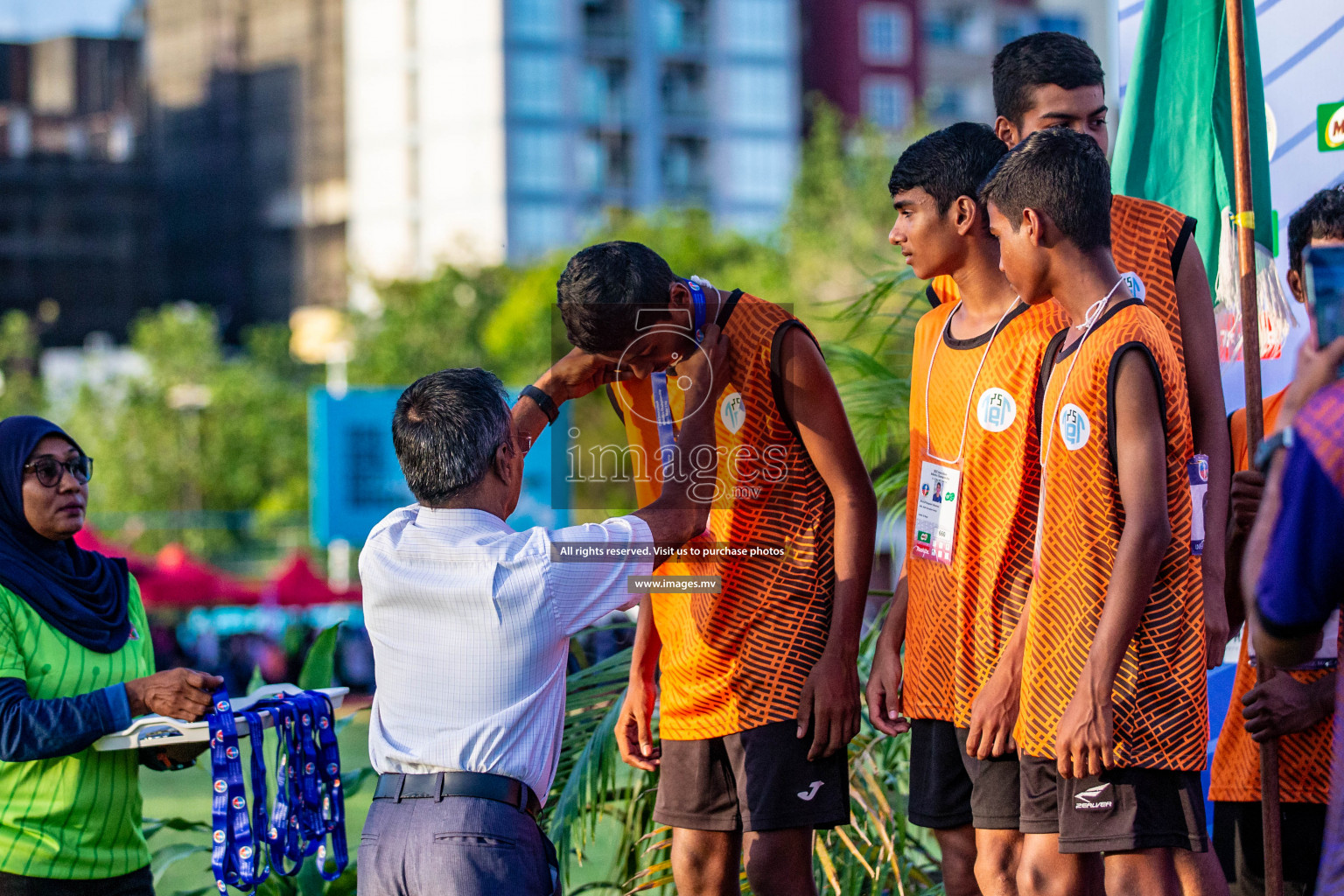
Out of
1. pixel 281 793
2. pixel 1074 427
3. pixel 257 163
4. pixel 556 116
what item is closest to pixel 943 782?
pixel 1074 427

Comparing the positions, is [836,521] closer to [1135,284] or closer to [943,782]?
[943,782]

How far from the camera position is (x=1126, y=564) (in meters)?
2.45

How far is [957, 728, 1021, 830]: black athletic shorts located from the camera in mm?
2719

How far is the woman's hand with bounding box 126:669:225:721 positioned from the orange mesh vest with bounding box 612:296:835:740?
0.99 metres

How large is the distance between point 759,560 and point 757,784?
415 mm

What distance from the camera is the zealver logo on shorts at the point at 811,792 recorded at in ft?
9.48

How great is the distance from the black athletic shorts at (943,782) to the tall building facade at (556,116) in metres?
47.8

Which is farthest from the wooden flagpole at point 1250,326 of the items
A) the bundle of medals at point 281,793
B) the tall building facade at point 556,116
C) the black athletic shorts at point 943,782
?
the tall building facade at point 556,116

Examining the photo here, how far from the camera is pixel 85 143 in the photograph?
5775 centimetres

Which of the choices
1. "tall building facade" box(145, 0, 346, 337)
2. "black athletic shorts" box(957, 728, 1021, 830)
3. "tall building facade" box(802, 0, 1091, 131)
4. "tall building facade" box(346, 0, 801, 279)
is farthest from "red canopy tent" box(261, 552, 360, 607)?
"tall building facade" box(802, 0, 1091, 131)

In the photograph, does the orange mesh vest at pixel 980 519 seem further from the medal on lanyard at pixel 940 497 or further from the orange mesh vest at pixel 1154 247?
the orange mesh vest at pixel 1154 247

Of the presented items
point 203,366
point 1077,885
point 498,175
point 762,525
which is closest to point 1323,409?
point 1077,885

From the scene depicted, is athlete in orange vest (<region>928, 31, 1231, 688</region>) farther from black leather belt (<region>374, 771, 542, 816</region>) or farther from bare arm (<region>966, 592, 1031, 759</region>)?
black leather belt (<region>374, 771, 542, 816</region>)

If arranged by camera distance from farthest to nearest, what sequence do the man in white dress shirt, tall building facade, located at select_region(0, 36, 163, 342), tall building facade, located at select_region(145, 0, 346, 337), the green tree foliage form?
tall building facade, located at select_region(145, 0, 346, 337) < tall building facade, located at select_region(0, 36, 163, 342) < the green tree foliage < the man in white dress shirt
